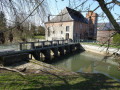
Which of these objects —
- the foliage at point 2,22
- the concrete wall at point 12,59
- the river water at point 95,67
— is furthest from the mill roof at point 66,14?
the concrete wall at point 12,59

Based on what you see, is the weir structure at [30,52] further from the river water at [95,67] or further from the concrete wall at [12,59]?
the river water at [95,67]

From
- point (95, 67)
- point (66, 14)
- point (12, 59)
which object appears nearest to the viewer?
point (66, 14)

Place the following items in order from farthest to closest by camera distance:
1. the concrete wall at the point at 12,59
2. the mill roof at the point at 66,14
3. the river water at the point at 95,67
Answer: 1. the river water at the point at 95,67
2. the concrete wall at the point at 12,59
3. the mill roof at the point at 66,14

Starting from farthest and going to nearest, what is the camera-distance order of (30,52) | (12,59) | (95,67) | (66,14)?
(30,52) → (95,67) → (12,59) → (66,14)

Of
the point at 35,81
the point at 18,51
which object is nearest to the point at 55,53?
the point at 18,51

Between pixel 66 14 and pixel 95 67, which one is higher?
pixel 66 14

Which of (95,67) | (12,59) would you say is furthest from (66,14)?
(95,67)

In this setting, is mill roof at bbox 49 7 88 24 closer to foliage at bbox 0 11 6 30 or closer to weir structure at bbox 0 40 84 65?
foliage at bbox 0 11 6 30

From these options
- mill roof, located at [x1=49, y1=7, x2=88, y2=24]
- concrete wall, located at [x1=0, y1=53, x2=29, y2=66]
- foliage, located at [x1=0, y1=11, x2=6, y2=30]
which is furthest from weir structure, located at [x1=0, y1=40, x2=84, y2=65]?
mill roof, located at [x1=49, y1=7, x2=88, y2=24]

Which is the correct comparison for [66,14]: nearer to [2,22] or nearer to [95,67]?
[2,22]

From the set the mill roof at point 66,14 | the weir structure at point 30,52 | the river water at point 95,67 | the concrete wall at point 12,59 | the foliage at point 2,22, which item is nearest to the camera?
the mill roof at point 66,14

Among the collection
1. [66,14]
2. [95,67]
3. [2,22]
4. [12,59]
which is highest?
[66,14]

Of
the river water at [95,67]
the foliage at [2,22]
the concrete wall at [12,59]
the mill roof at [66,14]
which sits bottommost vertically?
the river water at [95,67]

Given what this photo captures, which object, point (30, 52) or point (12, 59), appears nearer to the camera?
point (12, 59)
